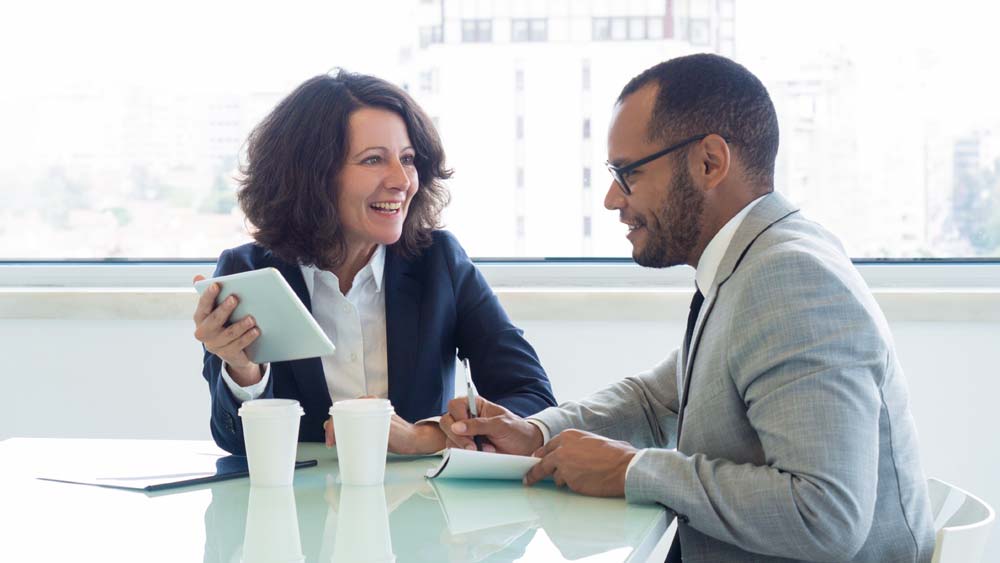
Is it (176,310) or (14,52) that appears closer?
(176,310)

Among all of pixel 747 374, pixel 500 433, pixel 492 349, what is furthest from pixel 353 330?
pixel 747 374

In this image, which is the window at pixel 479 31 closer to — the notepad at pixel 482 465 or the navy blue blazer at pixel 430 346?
the navy blue blazer at pixel 430 346

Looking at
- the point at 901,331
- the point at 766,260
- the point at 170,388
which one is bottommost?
the point at 170,388

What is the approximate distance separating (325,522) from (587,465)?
1.15 ft

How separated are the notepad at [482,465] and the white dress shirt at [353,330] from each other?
0.59 metres

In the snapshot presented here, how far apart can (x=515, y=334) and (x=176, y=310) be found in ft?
4.61

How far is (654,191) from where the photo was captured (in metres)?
1.60

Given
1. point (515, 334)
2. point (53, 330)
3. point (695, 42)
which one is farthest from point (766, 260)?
point (53, 330)

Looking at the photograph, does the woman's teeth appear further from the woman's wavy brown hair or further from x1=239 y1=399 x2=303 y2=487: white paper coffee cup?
x1=239 y1=399 x2=303 y2=487: white paper coffee cup

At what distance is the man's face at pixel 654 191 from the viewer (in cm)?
158

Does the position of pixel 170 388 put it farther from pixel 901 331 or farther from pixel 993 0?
pixel 993 0

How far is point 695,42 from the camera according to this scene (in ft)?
10.3

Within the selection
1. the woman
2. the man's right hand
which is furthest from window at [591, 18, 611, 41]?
the man's right hand

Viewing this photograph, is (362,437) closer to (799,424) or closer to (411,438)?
(411,438)
